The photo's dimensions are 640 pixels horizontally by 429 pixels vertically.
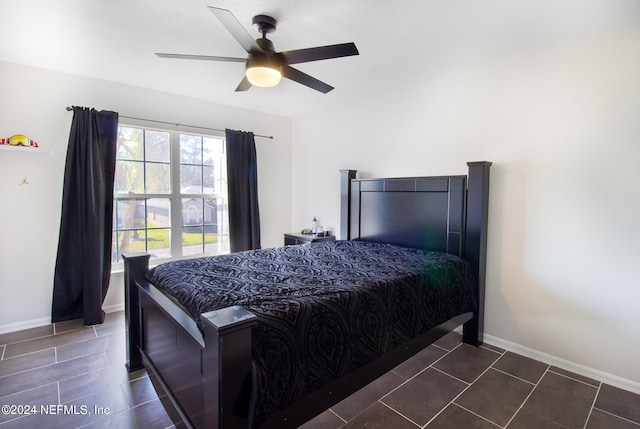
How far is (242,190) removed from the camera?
419cm

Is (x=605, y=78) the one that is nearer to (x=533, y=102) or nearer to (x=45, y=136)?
→ (x=533, y=102)

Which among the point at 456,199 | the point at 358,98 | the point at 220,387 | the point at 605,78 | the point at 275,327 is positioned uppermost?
the point at 358,98

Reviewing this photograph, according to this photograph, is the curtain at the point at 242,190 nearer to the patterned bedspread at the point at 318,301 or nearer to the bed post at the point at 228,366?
the patterned bedspread at the point at 318,301

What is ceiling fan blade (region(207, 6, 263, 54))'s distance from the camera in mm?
1657

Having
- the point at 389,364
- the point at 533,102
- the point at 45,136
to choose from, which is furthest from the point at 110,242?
the point at 533,102

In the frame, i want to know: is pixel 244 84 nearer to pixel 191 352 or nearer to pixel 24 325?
pixel 191 352

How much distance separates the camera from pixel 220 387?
117 centimetres

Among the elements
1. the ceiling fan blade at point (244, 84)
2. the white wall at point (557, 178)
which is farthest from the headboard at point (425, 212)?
the ceiling fan blade at point (244, 84)

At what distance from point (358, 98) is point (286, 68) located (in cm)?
179

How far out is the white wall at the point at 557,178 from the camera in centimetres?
217

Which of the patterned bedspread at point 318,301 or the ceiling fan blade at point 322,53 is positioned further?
the ceiling fan blade at point 322,53

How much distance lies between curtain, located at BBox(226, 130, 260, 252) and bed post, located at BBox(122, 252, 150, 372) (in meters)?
1.84

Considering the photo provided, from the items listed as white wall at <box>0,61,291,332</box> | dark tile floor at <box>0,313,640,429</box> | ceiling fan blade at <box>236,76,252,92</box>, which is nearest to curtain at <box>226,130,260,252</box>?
white wall at <box>0,61,291,332</box>

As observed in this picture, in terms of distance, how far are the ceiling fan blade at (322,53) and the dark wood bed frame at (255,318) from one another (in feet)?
4.87
